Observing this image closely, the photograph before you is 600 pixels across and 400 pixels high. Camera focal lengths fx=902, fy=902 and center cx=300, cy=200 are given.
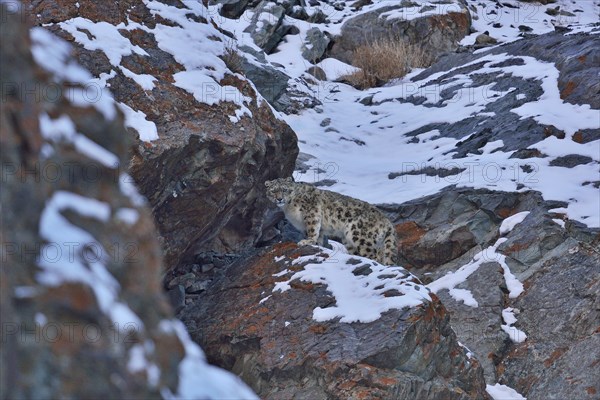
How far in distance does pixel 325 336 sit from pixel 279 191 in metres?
2.45

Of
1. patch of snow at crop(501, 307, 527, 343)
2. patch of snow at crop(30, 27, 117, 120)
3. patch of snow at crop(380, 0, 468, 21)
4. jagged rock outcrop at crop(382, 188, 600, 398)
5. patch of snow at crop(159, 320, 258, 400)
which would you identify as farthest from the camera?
patch of snow at crop(380, 0, 468, 21)

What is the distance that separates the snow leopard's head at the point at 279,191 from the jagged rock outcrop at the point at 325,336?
985mm

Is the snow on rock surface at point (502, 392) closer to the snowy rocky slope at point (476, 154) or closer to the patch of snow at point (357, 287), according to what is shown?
the snowy rocky slope at point (476, 154)

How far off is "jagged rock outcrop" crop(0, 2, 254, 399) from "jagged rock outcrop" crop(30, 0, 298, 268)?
230 inches

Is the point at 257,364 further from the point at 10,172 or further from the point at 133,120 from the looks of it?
the point at 10,172

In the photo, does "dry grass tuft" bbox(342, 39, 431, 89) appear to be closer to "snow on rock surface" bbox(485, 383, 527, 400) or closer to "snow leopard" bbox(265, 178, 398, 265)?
"snow leopard" bbox(265, 178, 398, 265)

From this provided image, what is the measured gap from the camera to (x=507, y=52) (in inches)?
680

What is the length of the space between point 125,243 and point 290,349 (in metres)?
5.98

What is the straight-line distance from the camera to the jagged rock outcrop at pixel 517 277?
9328mm

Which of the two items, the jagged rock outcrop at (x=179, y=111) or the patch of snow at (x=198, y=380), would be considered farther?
the jagged rock outcrop at (x=179, y=111)

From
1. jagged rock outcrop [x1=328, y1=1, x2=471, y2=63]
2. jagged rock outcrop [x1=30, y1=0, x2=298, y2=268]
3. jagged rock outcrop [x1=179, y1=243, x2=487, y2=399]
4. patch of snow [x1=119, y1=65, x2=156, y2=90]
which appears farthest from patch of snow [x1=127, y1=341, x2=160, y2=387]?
jagged rock outcrop [x1=328, y1=1, x2=471, y2=63]

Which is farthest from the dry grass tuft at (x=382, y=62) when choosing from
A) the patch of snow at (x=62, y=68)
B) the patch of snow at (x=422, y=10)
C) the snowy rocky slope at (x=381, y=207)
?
the patch of snow at (x=62, y=68)

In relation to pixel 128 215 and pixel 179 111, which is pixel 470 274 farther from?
pixel 128 215

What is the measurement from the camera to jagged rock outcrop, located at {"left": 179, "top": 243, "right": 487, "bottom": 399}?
7.70 m
